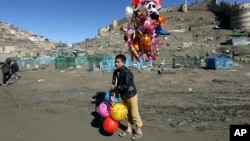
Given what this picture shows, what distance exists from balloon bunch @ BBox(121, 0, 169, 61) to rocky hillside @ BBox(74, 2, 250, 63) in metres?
31.9

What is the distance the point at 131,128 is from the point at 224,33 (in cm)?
5803

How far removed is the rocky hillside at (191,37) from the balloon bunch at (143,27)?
31936mm

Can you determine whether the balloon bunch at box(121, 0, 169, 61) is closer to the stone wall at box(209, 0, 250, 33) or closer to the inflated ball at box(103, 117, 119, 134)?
the inflated ball at box(103, 117, 119, 134)

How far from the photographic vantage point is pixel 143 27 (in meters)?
7.94

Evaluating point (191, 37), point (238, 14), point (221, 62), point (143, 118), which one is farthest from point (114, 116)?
point (238, 14)

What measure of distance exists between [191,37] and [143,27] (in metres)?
55.3

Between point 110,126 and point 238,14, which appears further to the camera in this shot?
point 238,14

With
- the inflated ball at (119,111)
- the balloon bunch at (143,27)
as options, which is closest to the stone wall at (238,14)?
the balloon bunch at (143,27)

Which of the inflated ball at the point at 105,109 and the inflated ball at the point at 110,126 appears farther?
the inflated ball at the point at 105,109

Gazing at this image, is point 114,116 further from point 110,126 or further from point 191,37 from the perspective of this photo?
point 191,37

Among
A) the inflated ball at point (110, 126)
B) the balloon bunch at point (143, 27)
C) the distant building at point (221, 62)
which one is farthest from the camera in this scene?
the distant building at point (221, 62)

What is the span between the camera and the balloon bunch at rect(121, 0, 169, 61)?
7.89m

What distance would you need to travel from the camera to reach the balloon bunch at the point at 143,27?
311 inches

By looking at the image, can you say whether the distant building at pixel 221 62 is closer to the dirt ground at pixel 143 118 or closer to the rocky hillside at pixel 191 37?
the rocky hillside at pixel 191 37
